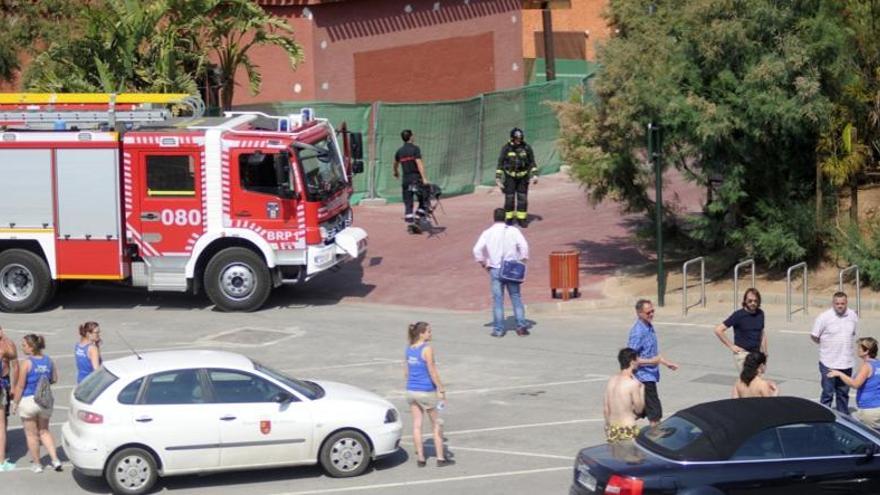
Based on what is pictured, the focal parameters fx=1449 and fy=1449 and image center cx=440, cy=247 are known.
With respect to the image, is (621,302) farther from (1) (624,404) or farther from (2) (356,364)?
(1) (624,404)

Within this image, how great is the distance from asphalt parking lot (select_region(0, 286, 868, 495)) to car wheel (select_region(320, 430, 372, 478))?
11cm

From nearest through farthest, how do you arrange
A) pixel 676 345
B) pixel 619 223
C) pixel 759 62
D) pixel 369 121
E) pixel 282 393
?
pixel 282 393 < pixel 676 345 < pixel 759 62 < pixel 619 223 < pixel 369 121

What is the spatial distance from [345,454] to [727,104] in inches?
402

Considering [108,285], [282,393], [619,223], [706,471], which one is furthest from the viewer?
[619,223]

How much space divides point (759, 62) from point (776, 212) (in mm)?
2526

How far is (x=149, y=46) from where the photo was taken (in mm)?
28234

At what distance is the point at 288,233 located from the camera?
22.3m

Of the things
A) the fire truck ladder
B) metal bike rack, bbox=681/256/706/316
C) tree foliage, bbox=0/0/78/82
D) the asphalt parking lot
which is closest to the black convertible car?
the asphalt parking lot

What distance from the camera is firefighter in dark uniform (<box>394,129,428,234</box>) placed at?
1081 inches

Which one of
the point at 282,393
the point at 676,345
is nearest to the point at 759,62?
the point at 676,345

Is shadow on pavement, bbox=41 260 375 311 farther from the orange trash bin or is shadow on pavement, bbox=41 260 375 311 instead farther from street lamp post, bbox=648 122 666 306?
street lamp post, bbox=648 122 666 306

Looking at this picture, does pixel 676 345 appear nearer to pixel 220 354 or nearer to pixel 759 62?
pixel 759 62

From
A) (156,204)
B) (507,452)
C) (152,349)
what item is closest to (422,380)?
(507,452)

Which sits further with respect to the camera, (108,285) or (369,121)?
(369,121)
